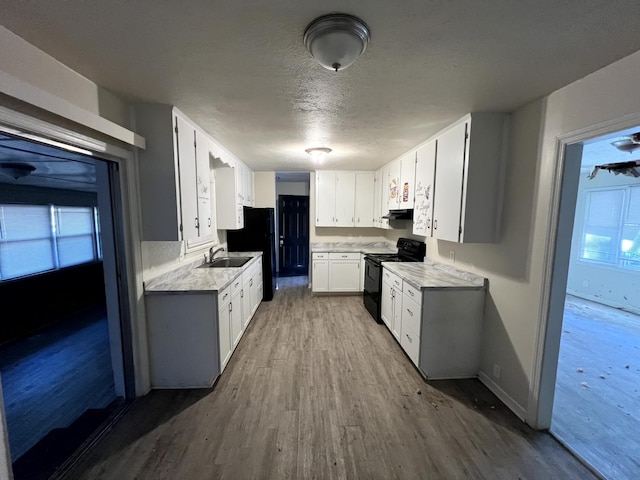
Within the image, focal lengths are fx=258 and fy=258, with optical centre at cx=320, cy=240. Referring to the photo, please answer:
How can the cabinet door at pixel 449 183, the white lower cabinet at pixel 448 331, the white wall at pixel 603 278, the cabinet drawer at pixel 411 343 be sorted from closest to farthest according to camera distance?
the cabinet door at pixel 449 183 < the white lower cabinet at pixel 448 331 < the cabinet drawer at pixel 411 343 < the white wall at pixel 603 278

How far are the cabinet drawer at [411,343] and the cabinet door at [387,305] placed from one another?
0.38 metres

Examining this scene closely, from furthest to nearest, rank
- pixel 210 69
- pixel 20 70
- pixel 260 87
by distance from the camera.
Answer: pixel 260 87
pixel 210 69
pixel 20 70

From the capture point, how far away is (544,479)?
4.97 feet

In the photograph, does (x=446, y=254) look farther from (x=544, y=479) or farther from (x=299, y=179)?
(x=299, y=179)

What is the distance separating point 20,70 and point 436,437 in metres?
3.22

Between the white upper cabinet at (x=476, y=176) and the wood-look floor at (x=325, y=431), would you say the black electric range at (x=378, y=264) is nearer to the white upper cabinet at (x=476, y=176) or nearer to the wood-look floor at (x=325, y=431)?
the wood-look floor at (x=325, y=431)

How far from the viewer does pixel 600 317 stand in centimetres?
402

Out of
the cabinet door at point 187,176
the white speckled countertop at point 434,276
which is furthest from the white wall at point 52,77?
the white speckled countertop at point 434,276

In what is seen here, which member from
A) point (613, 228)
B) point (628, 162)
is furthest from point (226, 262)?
point (613, 228)

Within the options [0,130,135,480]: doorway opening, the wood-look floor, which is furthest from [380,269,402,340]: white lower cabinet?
[0,130,135,480]: doorway opening

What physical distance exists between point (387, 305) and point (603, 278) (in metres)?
4.45

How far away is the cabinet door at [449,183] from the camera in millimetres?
2293

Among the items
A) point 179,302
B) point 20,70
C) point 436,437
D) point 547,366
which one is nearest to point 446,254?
point 547,366

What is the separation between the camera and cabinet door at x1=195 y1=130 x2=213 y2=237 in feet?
8.25
